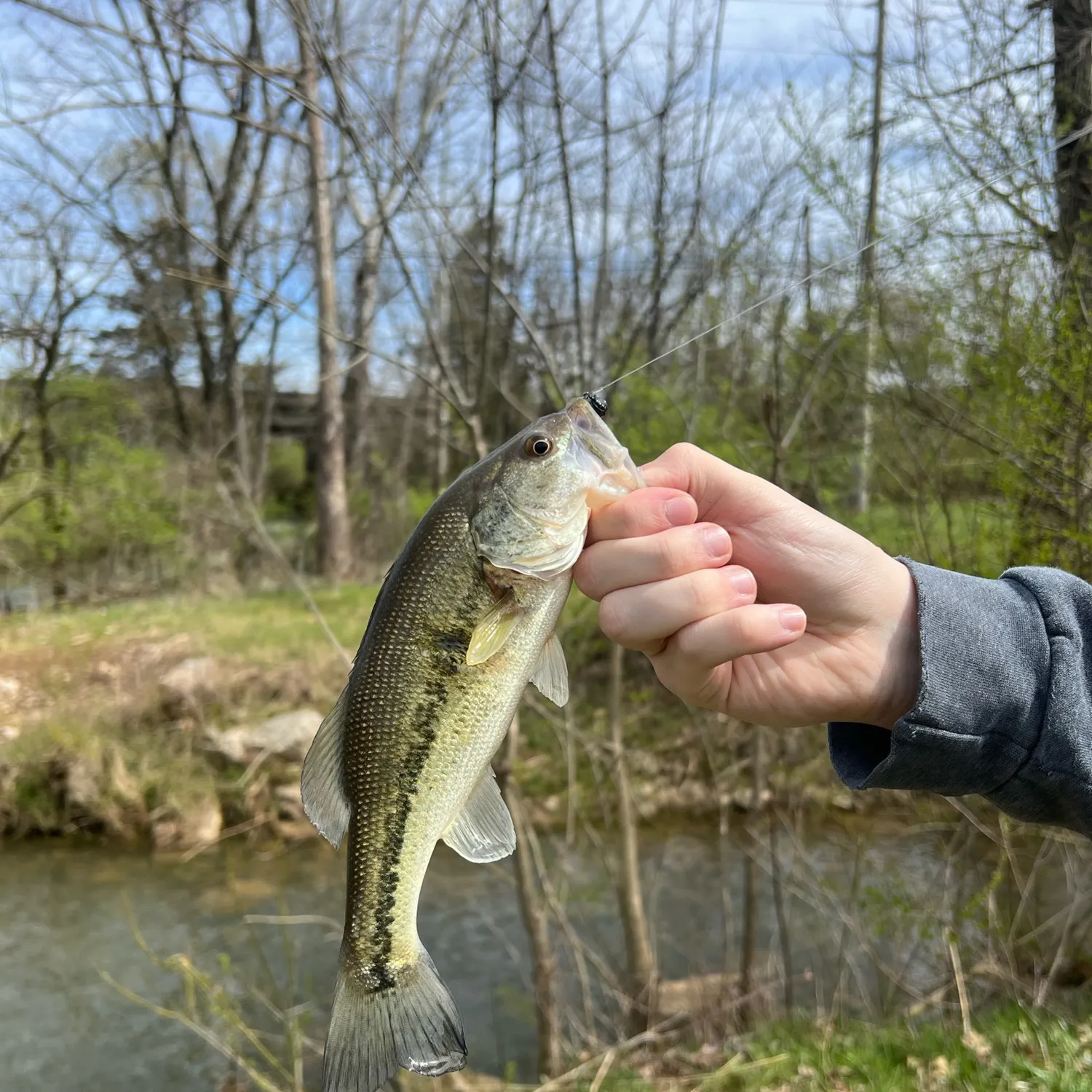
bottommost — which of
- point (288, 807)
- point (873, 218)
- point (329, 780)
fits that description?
point (288, 807)

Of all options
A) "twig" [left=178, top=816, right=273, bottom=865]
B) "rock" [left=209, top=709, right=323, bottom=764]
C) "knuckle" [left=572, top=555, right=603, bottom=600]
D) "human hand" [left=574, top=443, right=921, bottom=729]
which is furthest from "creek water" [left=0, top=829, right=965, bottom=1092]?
"knuckle" [left=572, top=555, right=603, bottom=600]

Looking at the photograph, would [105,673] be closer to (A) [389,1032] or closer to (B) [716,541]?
(A) [389,1032]

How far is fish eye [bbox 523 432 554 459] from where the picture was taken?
1939mm

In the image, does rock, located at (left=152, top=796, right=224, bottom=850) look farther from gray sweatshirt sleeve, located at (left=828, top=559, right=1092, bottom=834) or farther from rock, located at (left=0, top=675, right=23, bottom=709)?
gray sweatshirt sleeve, located at (left=828, top=559, right=1092, bottom=834)

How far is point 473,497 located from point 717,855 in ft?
25.3

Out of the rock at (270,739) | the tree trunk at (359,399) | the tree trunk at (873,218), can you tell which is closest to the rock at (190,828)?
the rock at (270,739)

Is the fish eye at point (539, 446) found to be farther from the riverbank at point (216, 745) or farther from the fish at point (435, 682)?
the riverbank at point (216, 745)

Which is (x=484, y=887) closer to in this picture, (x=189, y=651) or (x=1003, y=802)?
(x=189, y=651)

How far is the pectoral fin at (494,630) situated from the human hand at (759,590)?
0.22 meters

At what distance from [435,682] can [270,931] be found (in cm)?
697

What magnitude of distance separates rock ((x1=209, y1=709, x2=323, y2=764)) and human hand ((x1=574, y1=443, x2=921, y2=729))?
8521 mm

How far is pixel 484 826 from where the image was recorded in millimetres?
2010

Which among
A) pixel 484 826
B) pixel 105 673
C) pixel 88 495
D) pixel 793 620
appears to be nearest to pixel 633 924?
pixel 484 826

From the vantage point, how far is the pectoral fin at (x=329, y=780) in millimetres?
1906
